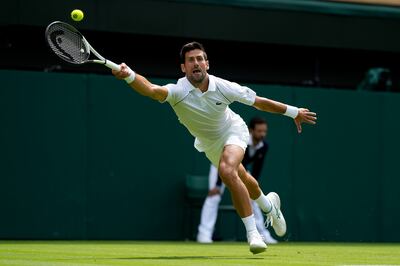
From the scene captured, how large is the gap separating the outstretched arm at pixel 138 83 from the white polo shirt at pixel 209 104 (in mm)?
218

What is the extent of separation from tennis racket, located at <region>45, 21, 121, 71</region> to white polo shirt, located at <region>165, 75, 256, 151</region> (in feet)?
2.76

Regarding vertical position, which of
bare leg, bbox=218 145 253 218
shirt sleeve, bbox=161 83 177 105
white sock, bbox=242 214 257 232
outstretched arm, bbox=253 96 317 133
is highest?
shirt sleeve, bbox=161 83 177 105

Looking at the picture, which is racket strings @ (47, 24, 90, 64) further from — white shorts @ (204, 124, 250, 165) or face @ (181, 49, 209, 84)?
white shorts @ (204, 124, 250, 165)

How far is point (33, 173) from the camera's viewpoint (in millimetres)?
15039

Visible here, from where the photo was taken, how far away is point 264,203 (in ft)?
36.0

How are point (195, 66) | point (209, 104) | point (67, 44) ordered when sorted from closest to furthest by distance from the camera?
point (67, 44)
point (195, 66)
point (209, 104)

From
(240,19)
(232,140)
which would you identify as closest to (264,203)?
(232,140)

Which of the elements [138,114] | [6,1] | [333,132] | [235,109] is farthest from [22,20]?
[333,132]

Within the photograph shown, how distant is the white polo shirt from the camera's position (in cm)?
992

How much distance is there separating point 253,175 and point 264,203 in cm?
410

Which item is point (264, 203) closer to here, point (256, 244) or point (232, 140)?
point (232, 140)

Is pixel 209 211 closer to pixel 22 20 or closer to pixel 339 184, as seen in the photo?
pixel 339 184

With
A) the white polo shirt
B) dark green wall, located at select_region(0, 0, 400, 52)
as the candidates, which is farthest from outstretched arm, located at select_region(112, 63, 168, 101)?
dark green wall, located at select_region(0, 0, 400, 52)

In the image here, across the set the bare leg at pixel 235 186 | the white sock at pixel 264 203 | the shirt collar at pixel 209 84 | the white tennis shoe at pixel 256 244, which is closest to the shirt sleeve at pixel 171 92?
the shirt collar at pixel 209 84
